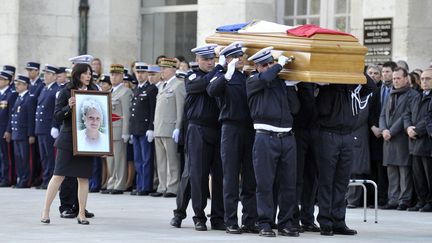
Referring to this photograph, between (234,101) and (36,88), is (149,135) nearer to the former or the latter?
(36,88)

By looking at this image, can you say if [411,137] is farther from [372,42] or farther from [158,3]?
[158,3]

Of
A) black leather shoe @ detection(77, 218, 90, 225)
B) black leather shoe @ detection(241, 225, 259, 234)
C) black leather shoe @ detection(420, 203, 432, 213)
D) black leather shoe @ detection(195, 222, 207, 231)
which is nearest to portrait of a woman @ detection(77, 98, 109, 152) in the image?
black leather shoe @ detection(77, 218, 90, 225)

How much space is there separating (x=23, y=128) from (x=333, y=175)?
862 centimetres

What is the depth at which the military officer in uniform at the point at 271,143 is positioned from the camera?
43.4ft

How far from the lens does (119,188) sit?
1975 cm

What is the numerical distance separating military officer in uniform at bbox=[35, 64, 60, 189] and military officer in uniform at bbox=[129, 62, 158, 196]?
1586 mm

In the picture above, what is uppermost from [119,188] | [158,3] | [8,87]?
[158,3]

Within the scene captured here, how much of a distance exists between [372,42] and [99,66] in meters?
4.54

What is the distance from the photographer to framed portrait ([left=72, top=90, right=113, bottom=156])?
14492 mm

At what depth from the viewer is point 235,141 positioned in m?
13.6

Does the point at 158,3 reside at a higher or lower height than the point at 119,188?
higher

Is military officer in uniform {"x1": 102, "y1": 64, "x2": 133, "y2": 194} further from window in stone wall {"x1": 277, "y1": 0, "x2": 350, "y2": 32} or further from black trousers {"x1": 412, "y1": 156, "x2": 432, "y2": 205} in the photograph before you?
black trousers {"x1": 412, "y1": 156, "x2": 432, "y2": 205}

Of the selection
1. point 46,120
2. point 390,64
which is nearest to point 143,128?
point 46,120

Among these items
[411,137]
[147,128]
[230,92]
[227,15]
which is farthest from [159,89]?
[230,92]
